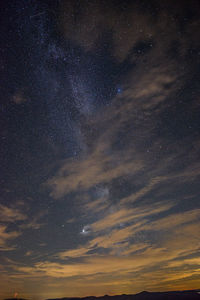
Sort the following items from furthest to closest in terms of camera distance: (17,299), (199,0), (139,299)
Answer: (139,299) < (17,299) < (199,0)

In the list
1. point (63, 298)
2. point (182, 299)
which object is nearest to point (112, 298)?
point (63, 298)

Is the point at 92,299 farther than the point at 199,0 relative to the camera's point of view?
Yes

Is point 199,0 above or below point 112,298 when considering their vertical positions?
above

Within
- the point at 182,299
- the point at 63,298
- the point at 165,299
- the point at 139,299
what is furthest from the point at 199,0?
the point at 63,298

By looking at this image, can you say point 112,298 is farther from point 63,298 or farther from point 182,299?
point 182,299

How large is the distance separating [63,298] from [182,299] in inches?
3687

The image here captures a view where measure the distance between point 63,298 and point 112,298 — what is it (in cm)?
3965

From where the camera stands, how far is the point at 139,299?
128m

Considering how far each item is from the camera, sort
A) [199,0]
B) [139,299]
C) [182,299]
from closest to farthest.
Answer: [199,0], [182,299], [139,299]

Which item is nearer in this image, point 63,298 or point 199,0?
point 199,0

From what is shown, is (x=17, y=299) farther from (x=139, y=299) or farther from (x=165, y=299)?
(x=165, y=299)

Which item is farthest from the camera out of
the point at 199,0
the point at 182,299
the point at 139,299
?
the point at 139,299

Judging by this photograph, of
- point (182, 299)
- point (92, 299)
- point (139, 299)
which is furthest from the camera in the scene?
point (92, 299)

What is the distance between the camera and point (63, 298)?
144 meters
